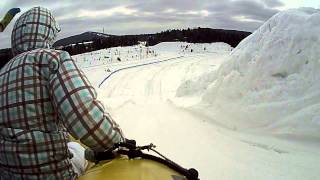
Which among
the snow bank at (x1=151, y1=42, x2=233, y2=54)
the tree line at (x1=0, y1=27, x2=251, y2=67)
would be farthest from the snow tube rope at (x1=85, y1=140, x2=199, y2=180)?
the tree line at (x1=0, y1=27, x2=251, y2=67)

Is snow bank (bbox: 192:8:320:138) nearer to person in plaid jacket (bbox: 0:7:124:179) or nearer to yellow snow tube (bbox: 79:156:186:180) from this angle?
yellow snow tube (bbox: 79:156:186:180)

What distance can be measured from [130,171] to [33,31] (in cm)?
95

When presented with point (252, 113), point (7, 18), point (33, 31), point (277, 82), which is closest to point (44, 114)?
point (33, 31)

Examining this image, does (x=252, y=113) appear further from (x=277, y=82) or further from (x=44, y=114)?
(x=44, y=114)

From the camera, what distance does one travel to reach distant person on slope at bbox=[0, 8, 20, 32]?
3.48 meters

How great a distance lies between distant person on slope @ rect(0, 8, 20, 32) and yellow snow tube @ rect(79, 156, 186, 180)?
158 centimetres

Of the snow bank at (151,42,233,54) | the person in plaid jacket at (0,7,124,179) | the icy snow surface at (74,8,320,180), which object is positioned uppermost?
the person in plaid jacket at (0,7,124,179)

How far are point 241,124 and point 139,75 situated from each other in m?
8.73

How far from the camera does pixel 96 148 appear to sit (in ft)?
7.71

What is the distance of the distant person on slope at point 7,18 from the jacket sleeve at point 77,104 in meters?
1.42

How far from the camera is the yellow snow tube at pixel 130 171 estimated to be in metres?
2.36

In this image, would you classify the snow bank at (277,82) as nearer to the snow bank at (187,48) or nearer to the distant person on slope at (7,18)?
the distant person on slope at (7,18)

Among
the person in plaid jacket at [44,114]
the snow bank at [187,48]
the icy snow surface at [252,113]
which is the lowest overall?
the snow bank at [187,48]

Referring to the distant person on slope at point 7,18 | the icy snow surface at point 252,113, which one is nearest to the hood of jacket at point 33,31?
the distant person on slope at point 7,18
